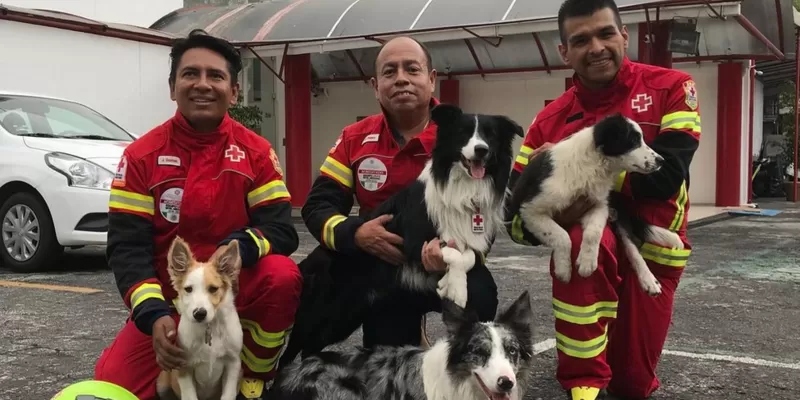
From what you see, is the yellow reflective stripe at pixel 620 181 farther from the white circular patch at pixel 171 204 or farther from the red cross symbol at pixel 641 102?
the white circular patch at pixel 171 204

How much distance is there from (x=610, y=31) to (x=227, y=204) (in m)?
1.89

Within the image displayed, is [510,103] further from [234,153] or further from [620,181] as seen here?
[234,153]

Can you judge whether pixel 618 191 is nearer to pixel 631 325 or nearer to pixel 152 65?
pixel 631 325

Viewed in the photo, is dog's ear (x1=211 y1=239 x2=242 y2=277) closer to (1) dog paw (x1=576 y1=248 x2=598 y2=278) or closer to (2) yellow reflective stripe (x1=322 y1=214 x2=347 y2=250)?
(2) yellow reflective stripe (x1=322 y1=214 x2=347 y2=250)

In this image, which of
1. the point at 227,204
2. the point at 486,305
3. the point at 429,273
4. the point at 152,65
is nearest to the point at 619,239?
the point at 486,305

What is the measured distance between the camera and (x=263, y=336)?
3.08m

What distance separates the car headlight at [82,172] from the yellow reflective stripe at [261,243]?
4.26 meters

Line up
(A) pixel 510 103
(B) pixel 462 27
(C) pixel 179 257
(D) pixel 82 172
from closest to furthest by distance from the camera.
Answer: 1. (C) pixel 179 257
2. (D) pixel 82 172
3. (B) pixel 462 27
4. (A) pixel 510 103

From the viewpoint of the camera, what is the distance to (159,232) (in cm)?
316

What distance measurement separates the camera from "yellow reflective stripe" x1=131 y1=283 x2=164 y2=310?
2.84m

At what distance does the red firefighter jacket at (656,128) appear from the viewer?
3.17 m

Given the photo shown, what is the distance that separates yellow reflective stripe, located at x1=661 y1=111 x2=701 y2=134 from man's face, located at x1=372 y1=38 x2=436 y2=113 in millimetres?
1119

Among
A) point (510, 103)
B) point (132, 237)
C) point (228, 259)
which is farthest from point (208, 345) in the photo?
point (510, 103)

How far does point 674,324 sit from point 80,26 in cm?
1040
